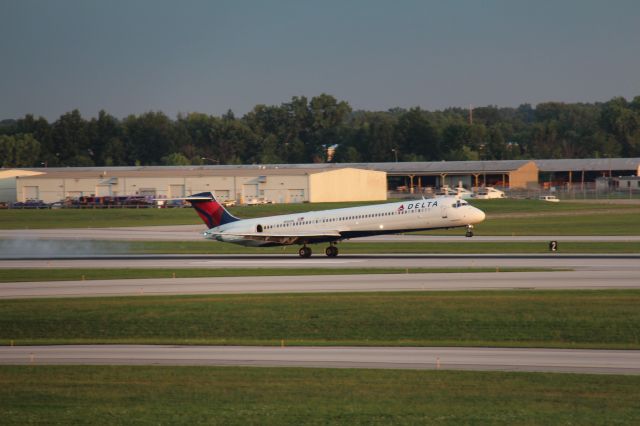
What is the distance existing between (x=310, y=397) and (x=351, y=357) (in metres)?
5.46

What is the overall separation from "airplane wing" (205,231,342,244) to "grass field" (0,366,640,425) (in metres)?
33.3

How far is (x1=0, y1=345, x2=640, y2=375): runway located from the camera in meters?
27.9

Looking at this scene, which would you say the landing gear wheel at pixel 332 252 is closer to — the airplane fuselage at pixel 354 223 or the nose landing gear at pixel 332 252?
the nose landing gear at pixel 332 252

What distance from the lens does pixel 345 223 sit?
200ft

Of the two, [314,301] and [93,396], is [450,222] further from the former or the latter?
[93,396]

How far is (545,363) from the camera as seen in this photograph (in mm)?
28156

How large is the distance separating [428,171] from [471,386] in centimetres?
13056

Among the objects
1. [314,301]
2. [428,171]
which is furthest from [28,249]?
[428,171]

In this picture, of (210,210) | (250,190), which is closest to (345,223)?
(210,210)

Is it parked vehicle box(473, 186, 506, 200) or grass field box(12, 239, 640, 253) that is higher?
parked vehicle box(473, 186, 506, 200)

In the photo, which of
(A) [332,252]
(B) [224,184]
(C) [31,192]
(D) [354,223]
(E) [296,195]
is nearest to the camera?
(D) [354,223]

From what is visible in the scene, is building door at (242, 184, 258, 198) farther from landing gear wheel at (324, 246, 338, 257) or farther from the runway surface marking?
the runway surface marking

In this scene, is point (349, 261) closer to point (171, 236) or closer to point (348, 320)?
point (348, 320)

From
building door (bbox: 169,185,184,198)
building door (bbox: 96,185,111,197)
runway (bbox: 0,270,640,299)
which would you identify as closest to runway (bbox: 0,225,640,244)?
runway (bbox: 0,270,640,299)
